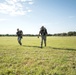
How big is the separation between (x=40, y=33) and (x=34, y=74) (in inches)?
507

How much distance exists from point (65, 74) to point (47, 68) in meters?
1.16

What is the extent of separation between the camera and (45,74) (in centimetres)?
692

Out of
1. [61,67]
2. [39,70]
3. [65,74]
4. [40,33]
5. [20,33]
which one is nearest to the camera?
[65,74]

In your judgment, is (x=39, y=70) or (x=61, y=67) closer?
(x=39, y=70)

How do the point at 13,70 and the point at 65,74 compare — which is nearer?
the point at 65,74

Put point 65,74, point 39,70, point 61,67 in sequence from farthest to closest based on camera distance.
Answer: point 61,67 < point 39,70 < point 65,74

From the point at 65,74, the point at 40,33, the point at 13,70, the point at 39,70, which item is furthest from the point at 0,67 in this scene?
the point at 40,33

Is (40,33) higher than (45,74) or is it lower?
higher

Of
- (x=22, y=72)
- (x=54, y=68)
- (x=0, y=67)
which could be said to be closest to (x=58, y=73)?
(x=54, y=68)

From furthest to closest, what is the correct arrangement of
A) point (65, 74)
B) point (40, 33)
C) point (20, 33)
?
point (20, 33)
point (40, 33)
point (65, 74)

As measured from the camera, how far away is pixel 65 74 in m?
6.91

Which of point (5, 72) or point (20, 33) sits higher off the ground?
point (20, 33)

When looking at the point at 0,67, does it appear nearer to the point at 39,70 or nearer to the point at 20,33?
the point at 39,70

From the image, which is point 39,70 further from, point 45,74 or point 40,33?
point 40,33
